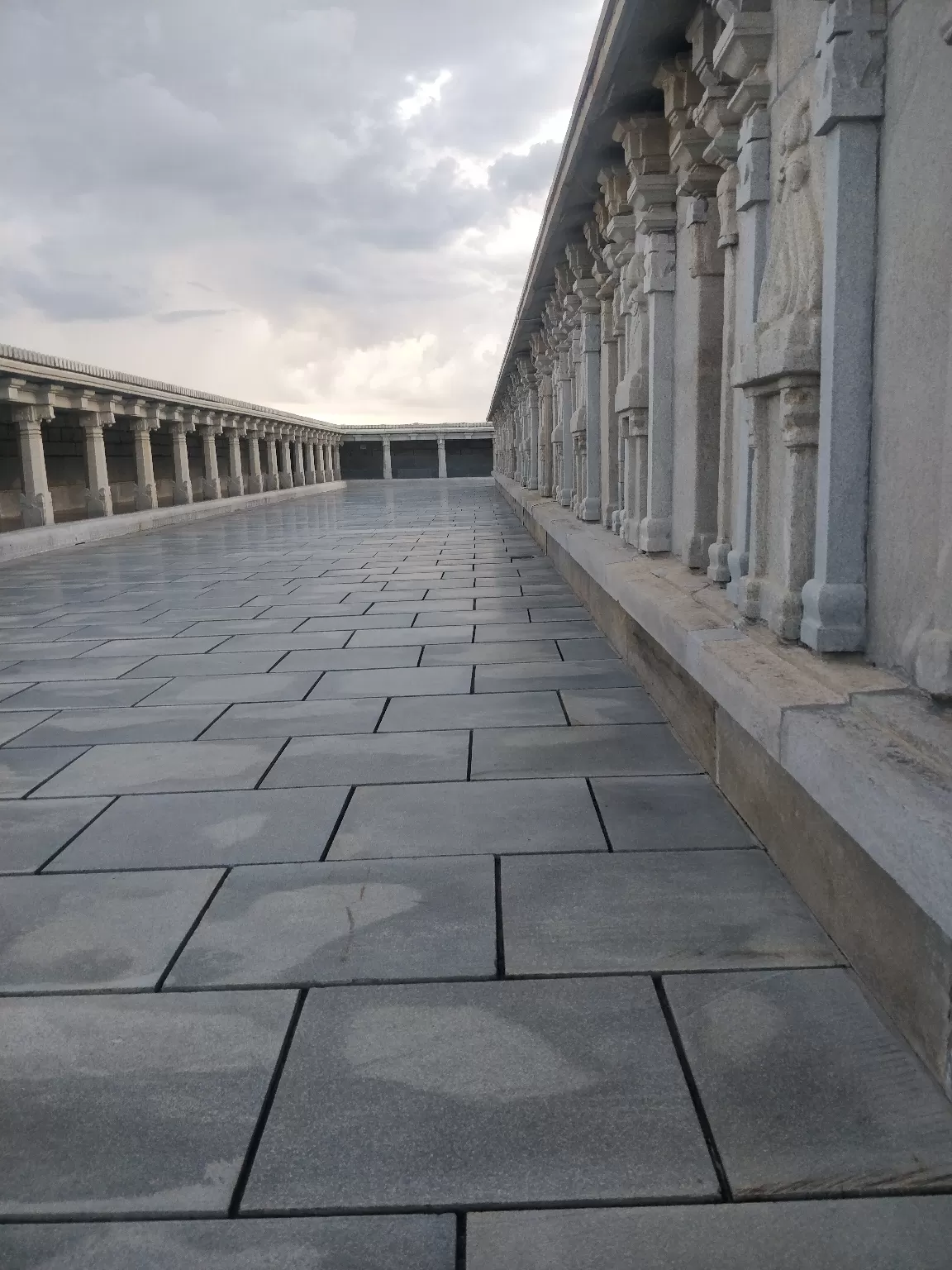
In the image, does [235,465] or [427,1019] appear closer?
[427,1019]

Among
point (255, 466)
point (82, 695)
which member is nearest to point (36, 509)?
point (82, 695)

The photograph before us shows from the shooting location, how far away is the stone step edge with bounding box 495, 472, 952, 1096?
174 cm

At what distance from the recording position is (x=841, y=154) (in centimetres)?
251

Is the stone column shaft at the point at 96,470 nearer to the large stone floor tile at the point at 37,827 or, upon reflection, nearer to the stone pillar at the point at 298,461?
the large stone floor tile at the point at 37,827

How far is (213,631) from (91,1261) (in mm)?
5267

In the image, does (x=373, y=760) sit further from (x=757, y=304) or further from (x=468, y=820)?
(x=757, y=304)

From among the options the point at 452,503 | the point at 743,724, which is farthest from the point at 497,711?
the point at 452,503

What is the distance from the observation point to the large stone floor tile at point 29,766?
3.46 m

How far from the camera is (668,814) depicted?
9.91ft

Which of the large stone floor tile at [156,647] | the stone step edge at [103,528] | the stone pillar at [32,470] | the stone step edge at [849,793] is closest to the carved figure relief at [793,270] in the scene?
the stone step edge at [849,793]

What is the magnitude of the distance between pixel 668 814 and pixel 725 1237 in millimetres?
1635

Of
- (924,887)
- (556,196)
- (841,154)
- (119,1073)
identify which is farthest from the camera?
(556,196)

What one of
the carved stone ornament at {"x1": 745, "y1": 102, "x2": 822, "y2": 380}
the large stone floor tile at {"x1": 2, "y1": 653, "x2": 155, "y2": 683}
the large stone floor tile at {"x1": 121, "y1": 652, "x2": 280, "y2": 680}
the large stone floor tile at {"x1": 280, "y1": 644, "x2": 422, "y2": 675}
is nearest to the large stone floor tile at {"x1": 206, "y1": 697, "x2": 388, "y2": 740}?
the large stone floor tile at {"x1": 280, "y1": 644, "x2": 422, "y2": 675}

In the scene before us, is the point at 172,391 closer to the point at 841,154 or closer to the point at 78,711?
the point at 78,711
